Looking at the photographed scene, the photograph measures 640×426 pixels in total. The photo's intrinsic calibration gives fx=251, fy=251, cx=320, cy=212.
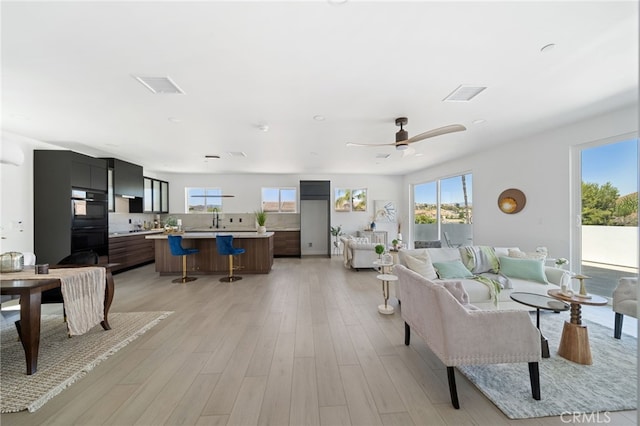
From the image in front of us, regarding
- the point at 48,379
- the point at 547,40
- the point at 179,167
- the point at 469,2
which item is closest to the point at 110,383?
the point at 48,379

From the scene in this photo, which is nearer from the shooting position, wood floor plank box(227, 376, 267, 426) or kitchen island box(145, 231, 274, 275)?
wood floor plank box(227, 376, 267, 426)

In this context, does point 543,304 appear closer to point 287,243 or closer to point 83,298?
point 83,298

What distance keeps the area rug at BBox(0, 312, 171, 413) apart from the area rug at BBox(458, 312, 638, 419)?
3.44 m

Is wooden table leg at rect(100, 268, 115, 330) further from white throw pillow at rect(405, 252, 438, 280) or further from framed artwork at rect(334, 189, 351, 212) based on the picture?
framed artwork at rect(334, 189, 351, 212)

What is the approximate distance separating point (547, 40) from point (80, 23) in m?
3.57

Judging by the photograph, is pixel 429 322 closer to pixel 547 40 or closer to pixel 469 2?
pixel 469 2

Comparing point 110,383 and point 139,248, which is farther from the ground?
point 139,248

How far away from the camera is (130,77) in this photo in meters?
2.54

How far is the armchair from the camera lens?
2.66 metres

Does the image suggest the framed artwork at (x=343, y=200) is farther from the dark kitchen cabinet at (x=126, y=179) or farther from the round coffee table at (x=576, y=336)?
the round coffee table at (x=576, y=336)

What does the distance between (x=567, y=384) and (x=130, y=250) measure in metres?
8.09

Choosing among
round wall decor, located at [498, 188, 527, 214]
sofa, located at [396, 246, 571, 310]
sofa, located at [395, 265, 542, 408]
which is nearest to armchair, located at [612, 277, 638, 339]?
sofa, located at [396, 246, 571, 310]

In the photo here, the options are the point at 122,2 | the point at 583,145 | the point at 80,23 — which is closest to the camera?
the point at 122,2

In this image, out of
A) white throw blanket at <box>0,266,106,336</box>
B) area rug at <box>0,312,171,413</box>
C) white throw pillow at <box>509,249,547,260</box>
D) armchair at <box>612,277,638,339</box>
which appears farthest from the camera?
white throw pillow at <box>509,249,547,260</box>
